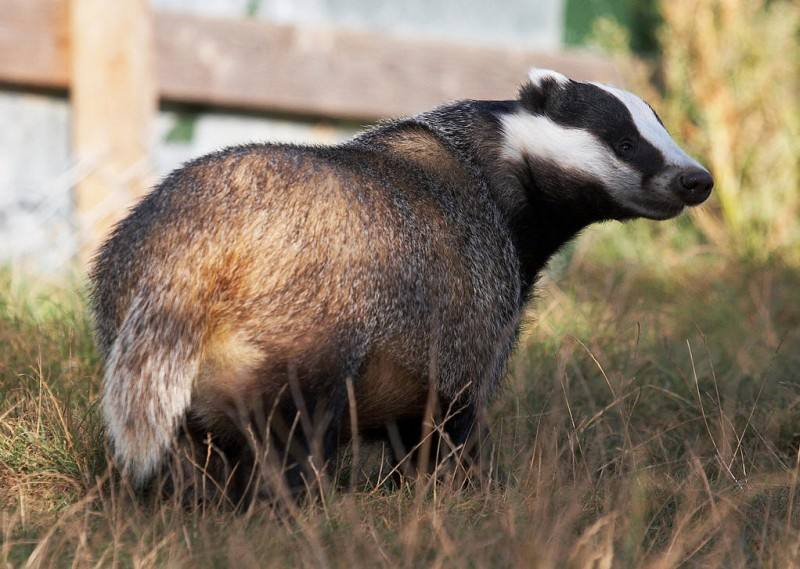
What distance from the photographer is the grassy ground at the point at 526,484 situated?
2854 mm

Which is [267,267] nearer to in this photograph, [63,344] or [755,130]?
[63,344]

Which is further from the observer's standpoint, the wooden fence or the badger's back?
the wooden fence

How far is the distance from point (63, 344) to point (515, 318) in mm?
1683

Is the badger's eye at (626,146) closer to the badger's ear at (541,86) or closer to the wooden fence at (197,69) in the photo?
the badger's ear at (541,86)

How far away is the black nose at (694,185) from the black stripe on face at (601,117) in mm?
86

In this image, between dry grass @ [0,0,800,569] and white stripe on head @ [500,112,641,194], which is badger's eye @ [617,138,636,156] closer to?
white stripe on head @ [500,112,641,194]

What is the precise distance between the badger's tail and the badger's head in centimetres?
141

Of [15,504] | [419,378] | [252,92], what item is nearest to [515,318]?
[419,378]

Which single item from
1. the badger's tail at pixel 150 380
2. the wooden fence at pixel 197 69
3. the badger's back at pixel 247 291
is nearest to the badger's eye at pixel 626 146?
the badger's back at pixel 247 291

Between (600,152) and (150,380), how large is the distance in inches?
65.7

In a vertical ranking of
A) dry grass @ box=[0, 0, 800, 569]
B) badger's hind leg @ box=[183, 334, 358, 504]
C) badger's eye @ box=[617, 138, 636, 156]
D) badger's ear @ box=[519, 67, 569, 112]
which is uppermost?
badger's ear @ box=[519, 67, 569, 112]

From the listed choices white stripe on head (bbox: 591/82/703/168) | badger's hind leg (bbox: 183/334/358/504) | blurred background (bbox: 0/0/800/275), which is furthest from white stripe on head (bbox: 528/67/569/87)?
blurred background (bbox: 0/0/800/275)

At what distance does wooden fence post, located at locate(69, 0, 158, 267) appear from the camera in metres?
7.21

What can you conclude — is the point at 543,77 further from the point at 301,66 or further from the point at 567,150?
the point at 301,66
